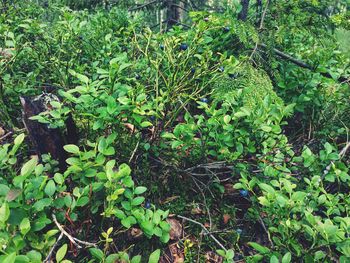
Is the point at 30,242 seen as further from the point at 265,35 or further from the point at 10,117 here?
the point at 265,35

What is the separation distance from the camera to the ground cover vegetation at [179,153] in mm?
1507

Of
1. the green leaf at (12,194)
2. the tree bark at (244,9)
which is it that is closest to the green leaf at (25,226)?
the green leaf at (12,194)

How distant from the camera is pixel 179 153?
221 cm

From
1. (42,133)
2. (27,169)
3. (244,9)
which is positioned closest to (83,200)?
(27,169)

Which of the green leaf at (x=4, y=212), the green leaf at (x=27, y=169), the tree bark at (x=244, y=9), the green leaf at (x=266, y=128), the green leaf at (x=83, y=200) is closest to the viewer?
the green leaf at (x=4, y=212)

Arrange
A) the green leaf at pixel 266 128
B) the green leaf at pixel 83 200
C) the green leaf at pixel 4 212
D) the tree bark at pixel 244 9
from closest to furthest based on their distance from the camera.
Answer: the green leaf at pixel 4 212, the green leaf at pixel 83 200, the green leaf at pixel 266 128, the tree bark at pixel 244 9

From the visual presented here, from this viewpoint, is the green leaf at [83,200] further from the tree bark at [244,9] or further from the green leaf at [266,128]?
the tree bark at [244,9]

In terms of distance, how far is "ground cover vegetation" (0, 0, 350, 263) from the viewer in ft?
4.94

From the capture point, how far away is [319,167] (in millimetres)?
2008

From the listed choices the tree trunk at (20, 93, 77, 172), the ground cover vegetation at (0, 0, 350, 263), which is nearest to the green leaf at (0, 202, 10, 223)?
the ground cover vegetation at (0, 0, 350, 263)

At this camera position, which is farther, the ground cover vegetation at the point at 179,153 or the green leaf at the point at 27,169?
the ground cover vegetation at the point at 179,153

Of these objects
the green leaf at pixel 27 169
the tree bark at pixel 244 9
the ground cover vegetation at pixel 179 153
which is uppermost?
the tree bark at pixel 244 9

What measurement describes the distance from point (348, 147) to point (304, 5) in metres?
1.19

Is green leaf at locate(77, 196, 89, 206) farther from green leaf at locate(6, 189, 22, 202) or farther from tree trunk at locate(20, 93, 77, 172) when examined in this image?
tree trunk at locate(20, 93, 77, 172)
